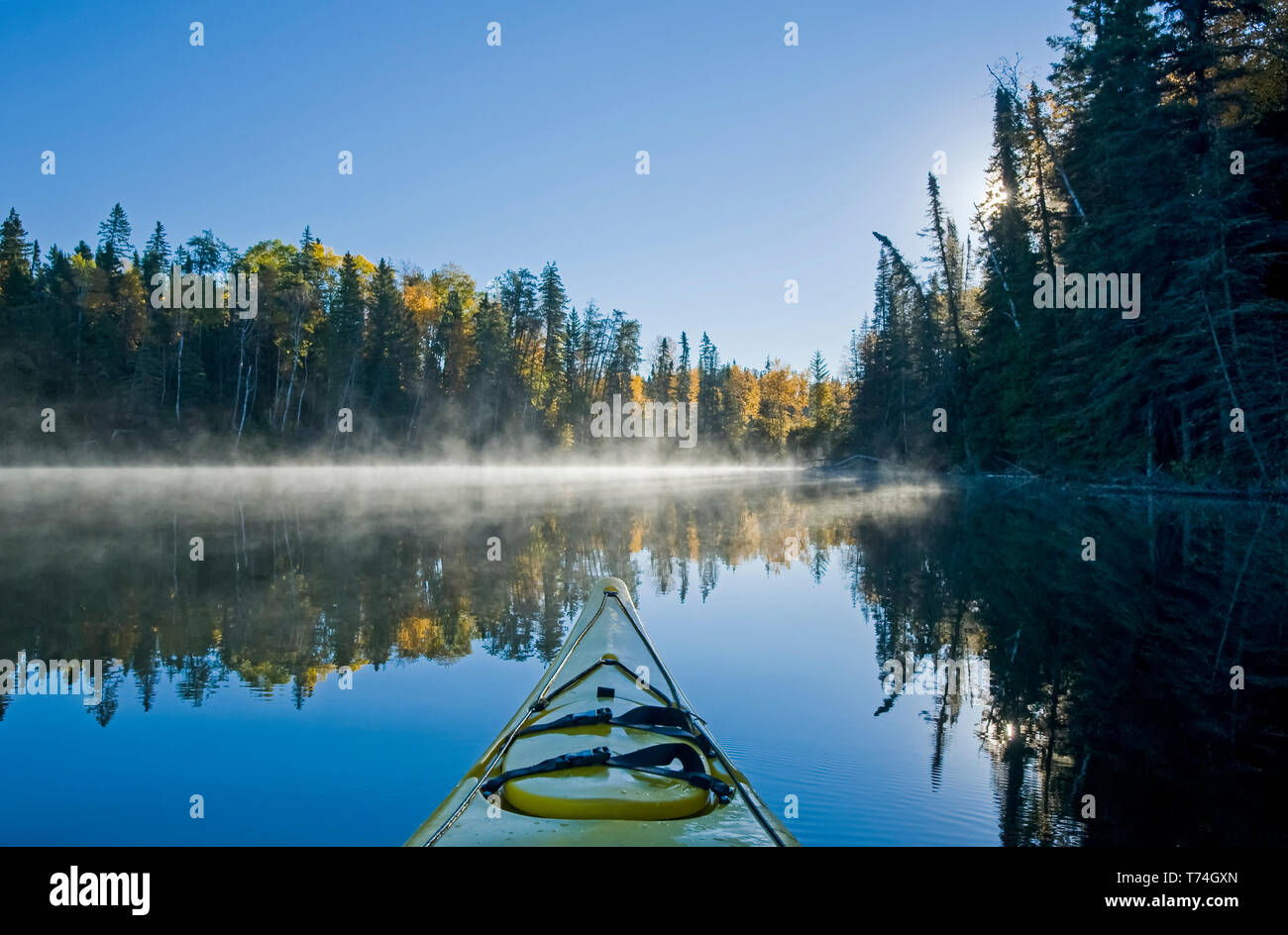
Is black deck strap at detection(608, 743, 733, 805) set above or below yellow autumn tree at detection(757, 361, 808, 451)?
below

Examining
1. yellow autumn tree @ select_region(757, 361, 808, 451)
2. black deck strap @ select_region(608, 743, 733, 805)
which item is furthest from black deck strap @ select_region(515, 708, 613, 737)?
yellow autumn tree @ select_region(757, 361, 808, 451)

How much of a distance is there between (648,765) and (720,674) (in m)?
3.62

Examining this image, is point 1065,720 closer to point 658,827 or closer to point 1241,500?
point 658,827

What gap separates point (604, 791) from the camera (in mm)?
2912

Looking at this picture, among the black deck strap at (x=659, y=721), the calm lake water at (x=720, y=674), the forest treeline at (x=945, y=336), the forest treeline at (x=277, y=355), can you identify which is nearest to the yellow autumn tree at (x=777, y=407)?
the forest treeline at (x=945, y=336)

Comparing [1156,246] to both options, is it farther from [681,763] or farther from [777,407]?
[777,407]

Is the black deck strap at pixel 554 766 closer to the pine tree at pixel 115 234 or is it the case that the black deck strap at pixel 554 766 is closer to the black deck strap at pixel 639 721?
the black deck strap at pixel 639 721

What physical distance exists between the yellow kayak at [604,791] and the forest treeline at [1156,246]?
21329mm

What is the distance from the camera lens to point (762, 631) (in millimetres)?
8203

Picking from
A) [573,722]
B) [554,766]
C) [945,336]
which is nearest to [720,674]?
[573,722]

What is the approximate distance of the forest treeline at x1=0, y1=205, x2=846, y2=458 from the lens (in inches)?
1853

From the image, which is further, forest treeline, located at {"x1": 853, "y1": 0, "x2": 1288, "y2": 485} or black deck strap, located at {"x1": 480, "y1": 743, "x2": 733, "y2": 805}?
forest treeline, located at {"x1": 853, "y1": 0, "x2": 1288, "y2": 485}

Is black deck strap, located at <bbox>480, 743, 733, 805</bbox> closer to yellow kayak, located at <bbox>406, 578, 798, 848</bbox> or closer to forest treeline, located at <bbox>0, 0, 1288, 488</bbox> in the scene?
yellow kayak, located at <bbox>406, 578, 798, 848</bbox>

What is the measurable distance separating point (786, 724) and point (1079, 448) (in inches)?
1160
